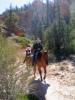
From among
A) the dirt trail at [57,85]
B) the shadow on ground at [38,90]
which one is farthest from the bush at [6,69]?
the shadow on ground at [38,90]

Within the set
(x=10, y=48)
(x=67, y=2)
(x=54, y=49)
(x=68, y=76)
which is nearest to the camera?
(x=10, y=48)

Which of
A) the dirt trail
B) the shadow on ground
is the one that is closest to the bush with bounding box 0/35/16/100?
the dirt trail

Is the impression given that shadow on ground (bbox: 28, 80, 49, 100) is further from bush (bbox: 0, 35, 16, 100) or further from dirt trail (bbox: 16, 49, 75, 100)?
bush (bbox: 0, 35, 16, 100)

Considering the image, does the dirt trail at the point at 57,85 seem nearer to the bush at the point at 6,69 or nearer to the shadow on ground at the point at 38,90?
the shadow on ground at the point at 38,90

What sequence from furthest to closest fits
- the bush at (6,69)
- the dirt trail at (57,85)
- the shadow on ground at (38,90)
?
the dirt trail at (57,85) < the shadow on ground at (38,90) < the bush at (6,69)

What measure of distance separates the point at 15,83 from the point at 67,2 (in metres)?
44.2

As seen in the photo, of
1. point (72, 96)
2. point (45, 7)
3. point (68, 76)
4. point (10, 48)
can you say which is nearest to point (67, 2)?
point (45, 7)

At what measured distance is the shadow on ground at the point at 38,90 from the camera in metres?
13.0

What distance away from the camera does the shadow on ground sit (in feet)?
42.6

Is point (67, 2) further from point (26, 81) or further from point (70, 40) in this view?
point (26, 81)

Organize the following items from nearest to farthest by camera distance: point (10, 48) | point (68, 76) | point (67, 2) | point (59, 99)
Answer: point (10, 48), point (59, 99), point (68, 76), point (67, 2)

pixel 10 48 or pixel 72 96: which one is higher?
pixel 10 48

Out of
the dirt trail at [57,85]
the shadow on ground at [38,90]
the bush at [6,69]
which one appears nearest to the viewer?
the bush at [6,69]

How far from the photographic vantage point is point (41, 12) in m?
68.5
